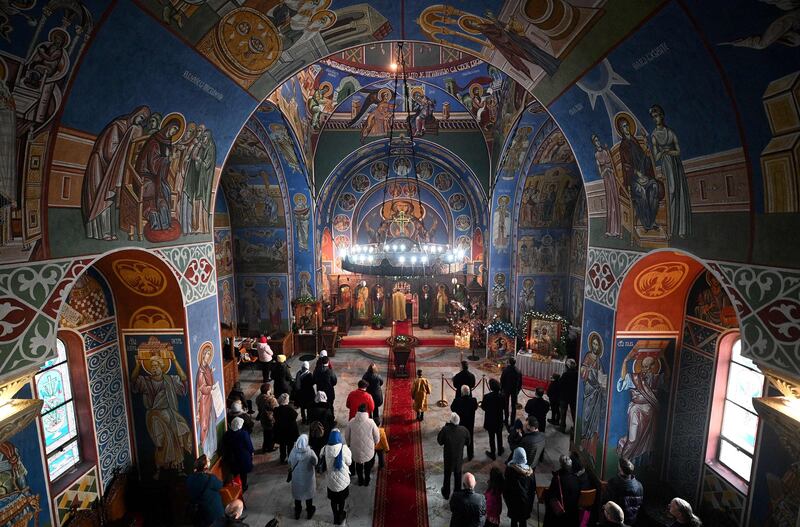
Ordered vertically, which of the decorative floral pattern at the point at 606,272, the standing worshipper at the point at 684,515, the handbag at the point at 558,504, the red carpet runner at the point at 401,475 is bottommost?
the red carpet runner at the point at 401,475

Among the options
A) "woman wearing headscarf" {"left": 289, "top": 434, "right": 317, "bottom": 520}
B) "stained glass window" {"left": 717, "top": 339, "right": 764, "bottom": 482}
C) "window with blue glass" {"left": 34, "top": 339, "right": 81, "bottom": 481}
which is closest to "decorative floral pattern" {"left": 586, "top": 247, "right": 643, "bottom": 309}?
"stained glass window" {"left": 717, "top": 339, "right": 764, "bottom": 482}

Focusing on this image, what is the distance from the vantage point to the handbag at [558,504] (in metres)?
4.95

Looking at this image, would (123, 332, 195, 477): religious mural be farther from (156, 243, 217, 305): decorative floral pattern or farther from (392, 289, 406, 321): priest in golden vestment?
(392, 289, 406, 321): priest in golden vestment

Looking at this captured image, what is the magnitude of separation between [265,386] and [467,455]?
14.6 ft

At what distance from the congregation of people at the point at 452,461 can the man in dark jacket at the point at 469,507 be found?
0.01 metres

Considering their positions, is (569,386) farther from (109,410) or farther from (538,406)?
(109,410)

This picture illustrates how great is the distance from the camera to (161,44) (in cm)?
436

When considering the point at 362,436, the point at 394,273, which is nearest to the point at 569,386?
the point at 394,273

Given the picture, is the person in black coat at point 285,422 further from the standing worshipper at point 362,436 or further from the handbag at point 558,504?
the handbag at point 558,504

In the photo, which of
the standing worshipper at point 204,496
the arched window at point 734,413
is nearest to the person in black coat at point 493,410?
the arched window at point 734,413

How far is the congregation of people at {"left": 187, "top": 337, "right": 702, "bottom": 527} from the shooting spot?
16.4 ft

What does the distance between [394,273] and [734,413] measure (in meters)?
6.26

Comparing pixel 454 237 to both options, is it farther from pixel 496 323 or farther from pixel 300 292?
pixel 300 292

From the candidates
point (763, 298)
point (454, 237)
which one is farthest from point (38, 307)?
point (454, 237)
